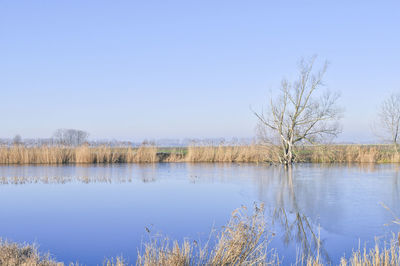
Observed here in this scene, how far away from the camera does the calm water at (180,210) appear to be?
638 centimetres

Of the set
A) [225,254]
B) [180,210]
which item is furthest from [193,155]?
[225,254]

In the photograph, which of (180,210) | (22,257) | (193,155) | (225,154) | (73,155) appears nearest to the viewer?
(22,257)

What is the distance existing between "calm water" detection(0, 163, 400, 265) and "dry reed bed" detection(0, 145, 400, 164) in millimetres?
7968

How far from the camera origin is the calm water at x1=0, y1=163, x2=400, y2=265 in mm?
6379

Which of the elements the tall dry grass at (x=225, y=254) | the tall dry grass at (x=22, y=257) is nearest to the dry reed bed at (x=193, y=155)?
the tall dry grass at (x=225, y=254)

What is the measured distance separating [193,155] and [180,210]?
605 inches

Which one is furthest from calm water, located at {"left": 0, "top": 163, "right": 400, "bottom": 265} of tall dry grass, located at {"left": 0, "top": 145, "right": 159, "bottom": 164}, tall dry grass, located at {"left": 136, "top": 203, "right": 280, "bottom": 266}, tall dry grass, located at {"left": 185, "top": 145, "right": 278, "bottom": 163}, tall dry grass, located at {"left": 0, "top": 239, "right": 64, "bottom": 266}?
tall dry grass, located at {"left": 185, "top": 145, "right": 278, "bottom": 163}

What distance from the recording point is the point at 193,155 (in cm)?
2433

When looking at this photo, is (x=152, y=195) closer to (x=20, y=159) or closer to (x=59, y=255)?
(x=59, y=255)

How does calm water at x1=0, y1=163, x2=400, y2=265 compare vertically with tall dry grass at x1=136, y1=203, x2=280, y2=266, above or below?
below

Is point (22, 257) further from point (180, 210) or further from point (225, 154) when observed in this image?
point (225, 154)

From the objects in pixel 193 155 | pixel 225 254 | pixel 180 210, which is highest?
pixel 193 155

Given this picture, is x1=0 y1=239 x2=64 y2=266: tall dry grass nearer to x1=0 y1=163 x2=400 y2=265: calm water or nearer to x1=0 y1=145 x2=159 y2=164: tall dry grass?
x1=0 y1=163 x2=400 y2=265: calm water

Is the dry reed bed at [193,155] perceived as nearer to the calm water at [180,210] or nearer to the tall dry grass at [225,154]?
the tall dry grass at [225,154]
